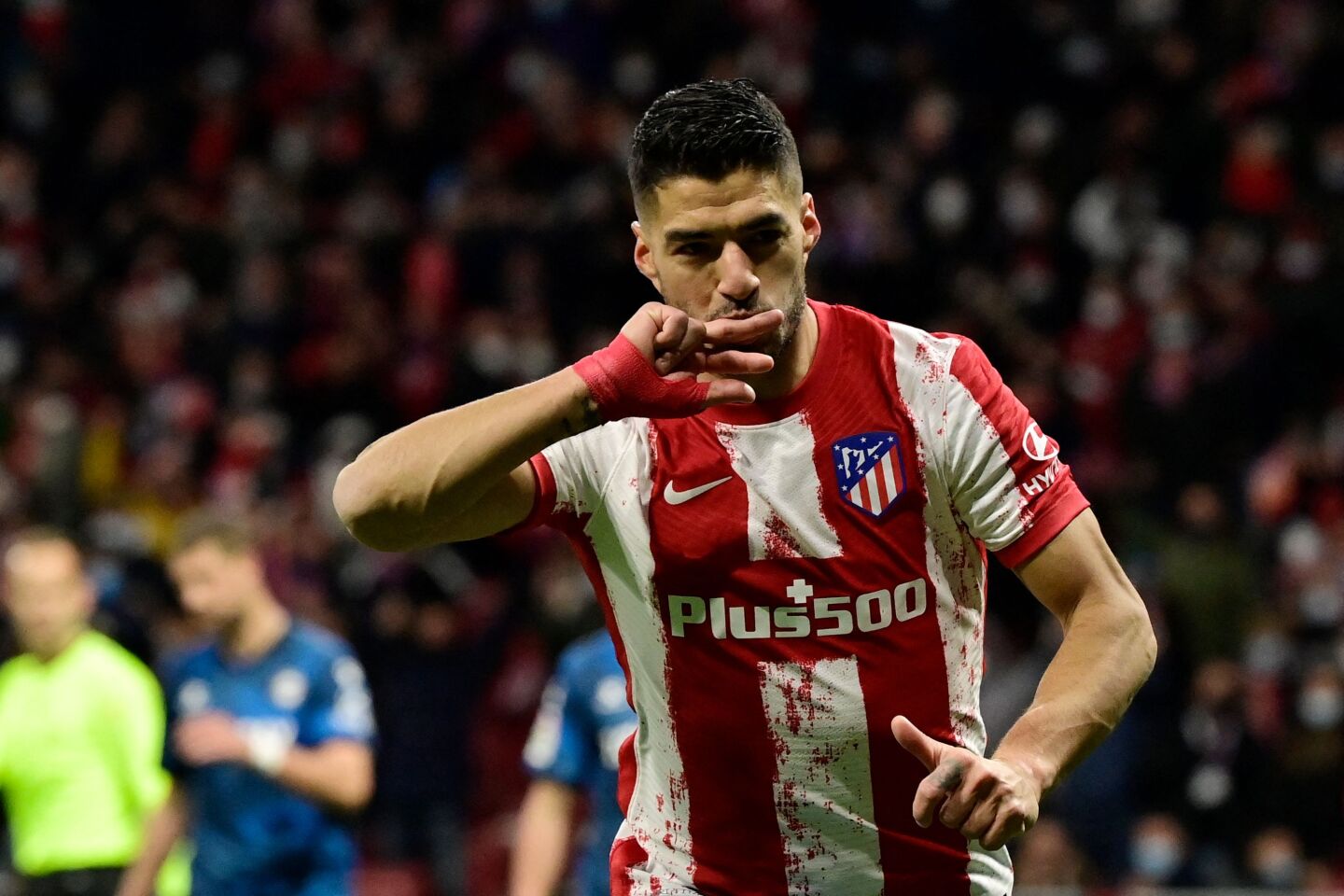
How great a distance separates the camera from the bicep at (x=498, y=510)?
355 centimetres

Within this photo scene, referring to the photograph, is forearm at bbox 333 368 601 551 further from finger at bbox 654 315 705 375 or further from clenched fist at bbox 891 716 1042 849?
clenched fist at bbox 891 716 1042 849

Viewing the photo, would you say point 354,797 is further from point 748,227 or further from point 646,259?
point 748,227

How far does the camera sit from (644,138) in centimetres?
365

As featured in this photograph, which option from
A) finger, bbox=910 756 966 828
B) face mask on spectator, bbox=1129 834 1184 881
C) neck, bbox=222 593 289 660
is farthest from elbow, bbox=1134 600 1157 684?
face mask on spectator, bbox=1129 834 1184 881

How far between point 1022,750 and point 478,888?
25.9 ft

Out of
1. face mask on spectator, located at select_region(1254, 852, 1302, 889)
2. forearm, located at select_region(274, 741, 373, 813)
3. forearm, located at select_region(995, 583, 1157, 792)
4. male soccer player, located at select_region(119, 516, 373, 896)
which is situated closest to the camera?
forearm, located at select_region(995, 583, 1157, 792)

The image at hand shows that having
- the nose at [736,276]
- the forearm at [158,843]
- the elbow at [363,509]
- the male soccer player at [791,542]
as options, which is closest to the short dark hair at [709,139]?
the male soccer player at [791,542]

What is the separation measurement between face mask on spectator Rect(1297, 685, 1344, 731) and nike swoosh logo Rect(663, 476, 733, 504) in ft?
21.6

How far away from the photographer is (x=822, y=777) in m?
3.62

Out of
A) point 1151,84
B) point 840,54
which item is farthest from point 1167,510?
point 840,54

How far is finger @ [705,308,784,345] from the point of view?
3.37m

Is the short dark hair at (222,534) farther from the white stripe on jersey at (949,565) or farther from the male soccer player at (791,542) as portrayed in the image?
the white stripe on jersey at (949,565)

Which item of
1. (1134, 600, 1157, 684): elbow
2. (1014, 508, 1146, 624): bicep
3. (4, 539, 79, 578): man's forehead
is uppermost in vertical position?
(4, 539, 79, 578): man's forehead

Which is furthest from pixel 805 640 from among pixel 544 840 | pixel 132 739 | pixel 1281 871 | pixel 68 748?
pixel 1281 871
